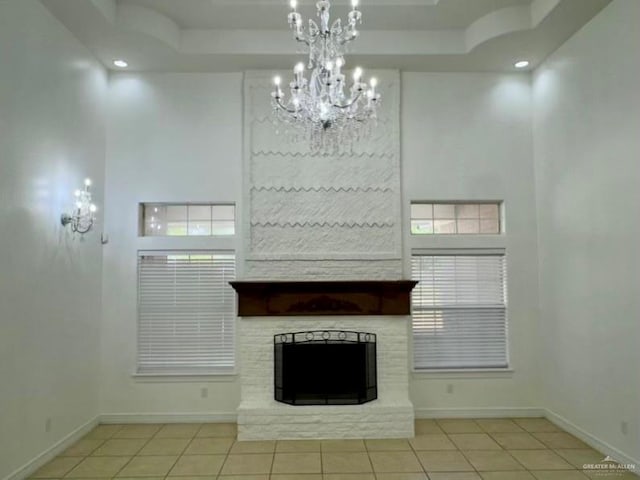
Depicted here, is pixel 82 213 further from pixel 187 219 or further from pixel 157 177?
pixel 187 219

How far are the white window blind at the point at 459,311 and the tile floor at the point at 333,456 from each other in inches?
28.6

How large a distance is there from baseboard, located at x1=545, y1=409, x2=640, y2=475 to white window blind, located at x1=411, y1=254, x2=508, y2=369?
0.71m

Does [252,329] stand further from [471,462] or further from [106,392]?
[471,462]

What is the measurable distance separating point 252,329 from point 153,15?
10.8ft

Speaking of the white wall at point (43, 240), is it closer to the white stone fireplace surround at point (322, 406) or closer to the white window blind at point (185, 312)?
the white window blind at point (185, 312)

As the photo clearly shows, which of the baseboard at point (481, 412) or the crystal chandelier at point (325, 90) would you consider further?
the baseboard at point (481, 412)

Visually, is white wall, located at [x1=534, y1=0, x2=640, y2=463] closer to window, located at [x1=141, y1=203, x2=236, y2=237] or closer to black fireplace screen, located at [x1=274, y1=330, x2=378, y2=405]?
black fireplace screen, located at [x1=274, y1=330, x2=378, y2=405]

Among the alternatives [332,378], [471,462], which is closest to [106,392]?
[332,378]

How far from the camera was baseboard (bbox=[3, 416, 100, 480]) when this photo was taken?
3.62 metres

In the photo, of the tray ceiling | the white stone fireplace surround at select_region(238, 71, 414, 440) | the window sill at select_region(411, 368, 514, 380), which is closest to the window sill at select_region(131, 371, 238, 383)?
the white stone fireplace surround at select_region(238, 71, 414, 440)

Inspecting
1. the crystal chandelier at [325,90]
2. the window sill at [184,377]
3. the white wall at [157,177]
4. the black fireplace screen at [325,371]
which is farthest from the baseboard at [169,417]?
the crystal chandelier at [325,90]

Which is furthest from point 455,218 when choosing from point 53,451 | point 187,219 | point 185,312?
point 53,451

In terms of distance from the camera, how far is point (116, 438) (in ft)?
15.0

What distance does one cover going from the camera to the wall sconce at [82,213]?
4.41m
